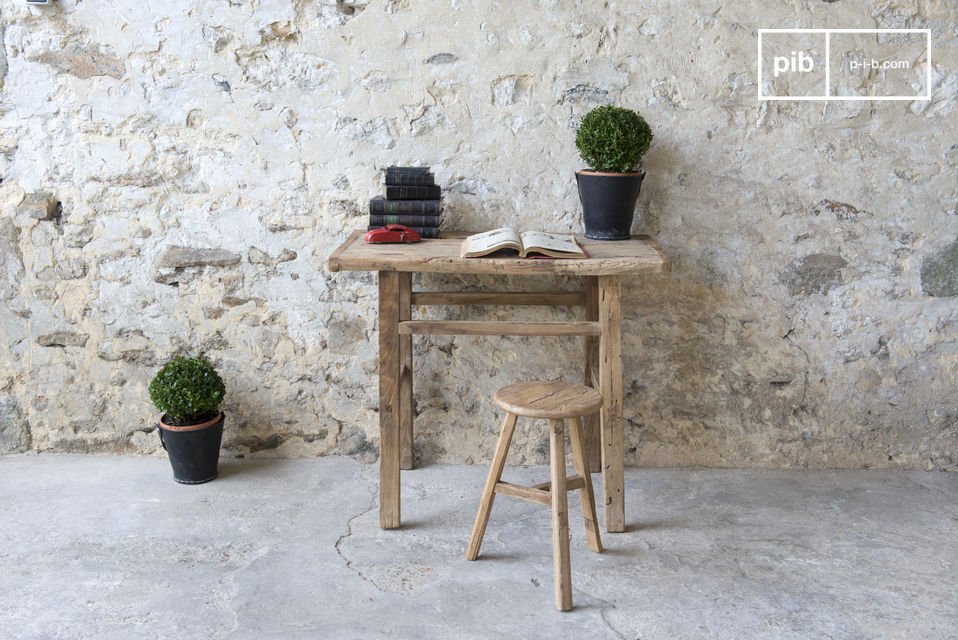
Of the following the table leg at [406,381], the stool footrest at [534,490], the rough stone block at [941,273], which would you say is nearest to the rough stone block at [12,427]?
the table leg at [406,381]

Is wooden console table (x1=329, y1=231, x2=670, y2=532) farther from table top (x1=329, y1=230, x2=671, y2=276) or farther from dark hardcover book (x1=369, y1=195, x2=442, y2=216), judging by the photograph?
dark hardcover book (x1=369, y1=195, x2=442, y2=216)

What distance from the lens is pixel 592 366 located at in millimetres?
3580

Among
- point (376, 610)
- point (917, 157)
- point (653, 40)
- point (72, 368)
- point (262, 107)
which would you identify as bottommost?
point (376, 610)

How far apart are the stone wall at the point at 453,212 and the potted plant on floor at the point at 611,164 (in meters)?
0.27

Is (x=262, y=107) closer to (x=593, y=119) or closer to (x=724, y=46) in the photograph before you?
(x=593, y=119)

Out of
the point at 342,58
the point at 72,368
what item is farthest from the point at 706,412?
the point at 72,368

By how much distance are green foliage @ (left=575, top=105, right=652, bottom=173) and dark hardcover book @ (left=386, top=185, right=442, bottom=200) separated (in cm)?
57

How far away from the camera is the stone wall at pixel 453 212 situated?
355 cm

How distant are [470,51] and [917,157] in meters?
1.80

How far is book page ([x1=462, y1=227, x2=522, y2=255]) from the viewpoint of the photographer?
3.03m

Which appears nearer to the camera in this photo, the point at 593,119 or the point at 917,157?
the point at 593,119

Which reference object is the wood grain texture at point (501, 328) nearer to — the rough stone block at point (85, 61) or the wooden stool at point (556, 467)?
the wooden stool at point (556, 467)

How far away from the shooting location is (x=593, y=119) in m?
3.29

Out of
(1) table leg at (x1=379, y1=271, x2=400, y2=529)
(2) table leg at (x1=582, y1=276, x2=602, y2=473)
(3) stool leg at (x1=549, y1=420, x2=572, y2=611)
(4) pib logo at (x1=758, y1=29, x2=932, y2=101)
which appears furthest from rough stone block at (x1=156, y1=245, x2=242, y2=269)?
(4) pib logo at (x1=758, y1=29, x2=932, y2=101)
